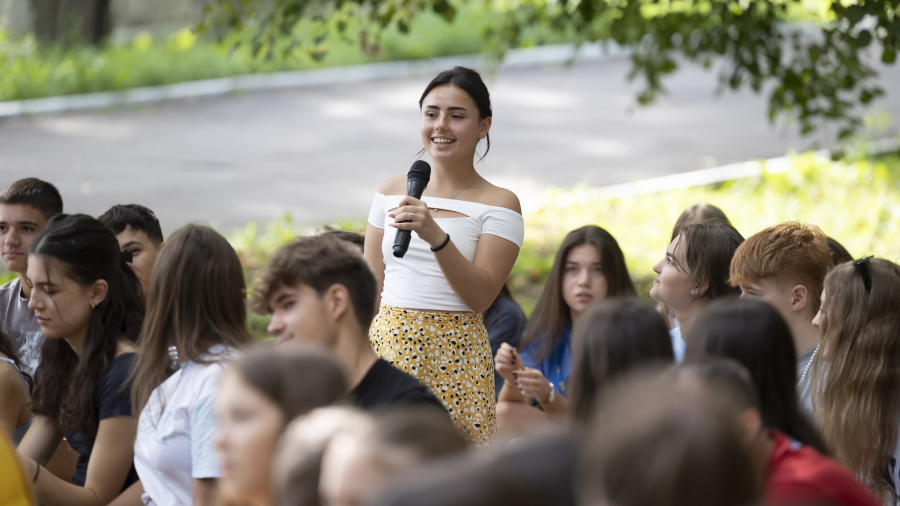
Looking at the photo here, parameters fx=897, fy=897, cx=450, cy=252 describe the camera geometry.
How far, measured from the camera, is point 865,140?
10719mm

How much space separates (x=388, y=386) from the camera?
2.45 metres

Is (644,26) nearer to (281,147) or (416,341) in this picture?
(416,341)

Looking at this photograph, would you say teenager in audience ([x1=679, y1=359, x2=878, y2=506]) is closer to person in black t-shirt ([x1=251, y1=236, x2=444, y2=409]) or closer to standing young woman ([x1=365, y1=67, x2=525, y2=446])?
person in black t-shirt ([x1=251, y1=236, x2=444, y2=409])

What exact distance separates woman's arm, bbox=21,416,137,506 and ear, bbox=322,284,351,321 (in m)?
0.97

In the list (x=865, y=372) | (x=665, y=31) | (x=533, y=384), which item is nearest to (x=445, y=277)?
(x=533, y=384)

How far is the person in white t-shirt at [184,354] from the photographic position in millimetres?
2764

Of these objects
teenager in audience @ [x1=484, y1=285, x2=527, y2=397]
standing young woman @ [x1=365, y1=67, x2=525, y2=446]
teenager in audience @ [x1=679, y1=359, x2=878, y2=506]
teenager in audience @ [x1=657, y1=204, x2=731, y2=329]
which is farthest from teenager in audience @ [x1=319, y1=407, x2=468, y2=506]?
teenager in audience @ [x1=484, y1=285, x2=527, y2=397]

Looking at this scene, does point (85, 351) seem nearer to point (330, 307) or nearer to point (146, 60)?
point (330, 307)

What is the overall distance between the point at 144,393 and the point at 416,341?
3.12 ft

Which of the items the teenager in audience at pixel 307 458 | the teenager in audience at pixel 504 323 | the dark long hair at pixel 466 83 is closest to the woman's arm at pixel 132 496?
the teenager in audience at pixel 307 458

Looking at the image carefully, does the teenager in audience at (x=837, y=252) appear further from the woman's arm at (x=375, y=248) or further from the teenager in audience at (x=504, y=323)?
the woman's arm at (x=375, y=248)

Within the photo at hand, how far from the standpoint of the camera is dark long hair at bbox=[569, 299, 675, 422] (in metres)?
2.28

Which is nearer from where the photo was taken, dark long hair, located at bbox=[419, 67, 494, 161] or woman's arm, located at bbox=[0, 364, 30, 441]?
woman's arm, located at bbox=[0, 364, 30, 441]

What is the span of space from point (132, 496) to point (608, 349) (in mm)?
1751
